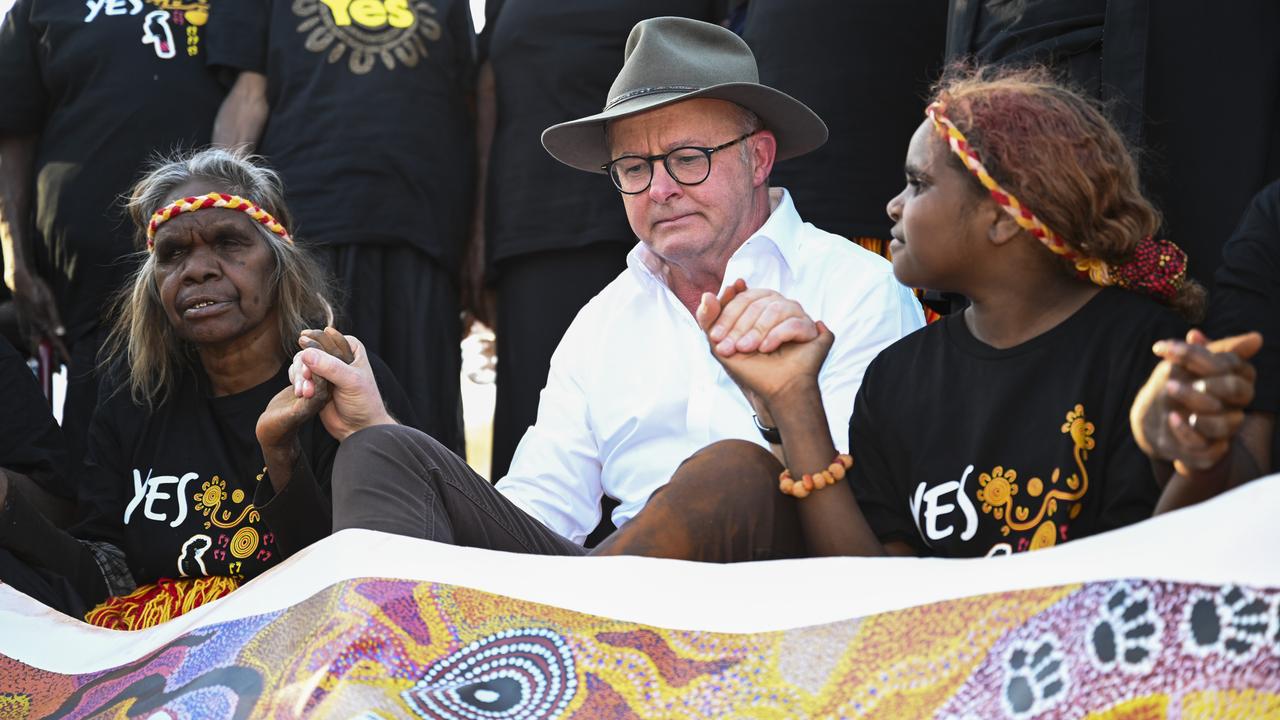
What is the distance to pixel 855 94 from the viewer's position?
13.1 ft

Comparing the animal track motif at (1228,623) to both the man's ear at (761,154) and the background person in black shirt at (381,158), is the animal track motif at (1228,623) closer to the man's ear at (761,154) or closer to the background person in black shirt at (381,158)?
the man's ear at (761,154)

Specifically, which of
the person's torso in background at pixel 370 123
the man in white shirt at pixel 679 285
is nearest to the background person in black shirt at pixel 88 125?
the person's torso in background at pixel 370 123

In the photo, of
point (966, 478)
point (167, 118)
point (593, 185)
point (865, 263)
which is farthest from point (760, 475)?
point (167, 118)

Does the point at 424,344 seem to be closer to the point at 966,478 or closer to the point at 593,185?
the point at 593,185

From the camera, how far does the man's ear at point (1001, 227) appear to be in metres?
2.70

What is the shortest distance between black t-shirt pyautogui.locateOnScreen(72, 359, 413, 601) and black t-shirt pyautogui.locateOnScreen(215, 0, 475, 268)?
33.2 inches

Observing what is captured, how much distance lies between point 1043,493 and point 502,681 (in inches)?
37.1

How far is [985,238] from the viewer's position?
108 inches

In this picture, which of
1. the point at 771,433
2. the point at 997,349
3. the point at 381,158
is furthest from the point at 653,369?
the point at 381,158

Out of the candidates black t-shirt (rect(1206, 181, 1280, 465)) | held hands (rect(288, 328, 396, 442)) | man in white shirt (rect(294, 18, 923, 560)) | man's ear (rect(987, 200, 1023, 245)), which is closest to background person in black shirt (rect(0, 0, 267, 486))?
man in white shirt (rect(294, 18, 923, 560))

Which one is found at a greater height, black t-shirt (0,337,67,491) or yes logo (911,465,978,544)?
yes logo (911,465,978,544)

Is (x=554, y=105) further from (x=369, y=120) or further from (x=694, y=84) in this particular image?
(x=694, y=84)

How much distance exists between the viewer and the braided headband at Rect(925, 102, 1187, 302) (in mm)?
2611

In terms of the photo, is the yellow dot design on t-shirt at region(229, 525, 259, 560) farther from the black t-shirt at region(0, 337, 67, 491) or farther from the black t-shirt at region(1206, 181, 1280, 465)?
the black t-shirt at region(1206, 181, 1280, 465)
